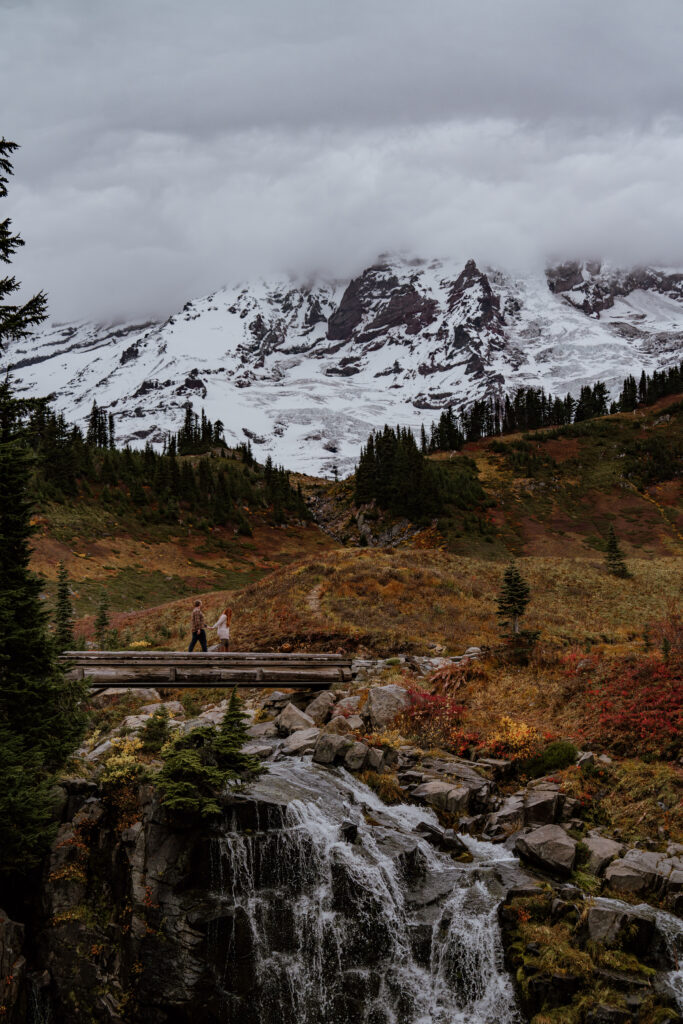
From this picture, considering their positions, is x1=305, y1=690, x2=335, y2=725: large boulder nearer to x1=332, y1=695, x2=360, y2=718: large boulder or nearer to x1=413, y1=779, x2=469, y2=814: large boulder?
x1=332, y1=695, x2=360, y2=718: large boulder

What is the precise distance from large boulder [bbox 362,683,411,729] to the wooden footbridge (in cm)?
343

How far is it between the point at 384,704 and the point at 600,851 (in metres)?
8.05

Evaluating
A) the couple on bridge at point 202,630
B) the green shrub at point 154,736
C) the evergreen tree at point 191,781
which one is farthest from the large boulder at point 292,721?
the couple on bridge at point 202,630

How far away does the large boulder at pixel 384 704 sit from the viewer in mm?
18875

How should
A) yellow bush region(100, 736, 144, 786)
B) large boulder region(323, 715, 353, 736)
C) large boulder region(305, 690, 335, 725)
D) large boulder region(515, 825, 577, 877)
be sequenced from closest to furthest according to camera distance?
large boulder region(515, 825, 577, 877), yellow bush region(100, 736, 144, 786), large boulder region(323, 715, 353, 736), large boulder region(305, 690, 335, 725)

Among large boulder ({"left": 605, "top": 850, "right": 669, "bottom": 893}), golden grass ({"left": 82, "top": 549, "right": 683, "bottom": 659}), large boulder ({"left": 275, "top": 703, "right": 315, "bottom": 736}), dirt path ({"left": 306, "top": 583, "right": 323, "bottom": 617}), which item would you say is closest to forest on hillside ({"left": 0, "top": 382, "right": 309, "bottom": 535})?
golden grass ({"left": 82, "top": 549, "right": 683, "bottom": 659})

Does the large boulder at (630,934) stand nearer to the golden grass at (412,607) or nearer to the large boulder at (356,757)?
the large boulder at (356,757)

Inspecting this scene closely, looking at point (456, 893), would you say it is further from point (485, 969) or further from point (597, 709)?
point (597, 709)

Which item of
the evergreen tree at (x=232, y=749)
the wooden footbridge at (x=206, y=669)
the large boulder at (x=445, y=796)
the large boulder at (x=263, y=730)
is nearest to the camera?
the evergreen tree at (x=232, y=749)

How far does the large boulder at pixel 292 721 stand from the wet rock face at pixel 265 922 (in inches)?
206

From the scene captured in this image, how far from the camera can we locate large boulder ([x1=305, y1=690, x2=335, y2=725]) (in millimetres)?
19717

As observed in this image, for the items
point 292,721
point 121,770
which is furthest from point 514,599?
point 121,770

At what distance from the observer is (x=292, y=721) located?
18.8 meters

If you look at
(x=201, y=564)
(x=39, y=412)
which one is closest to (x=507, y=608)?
(x=39, y=412)
